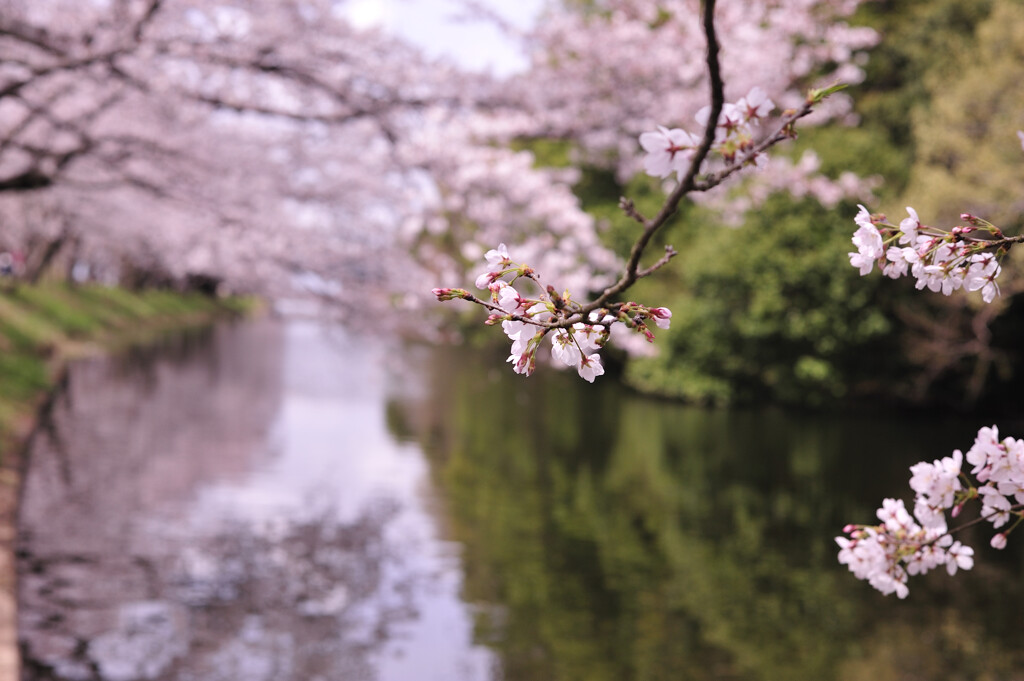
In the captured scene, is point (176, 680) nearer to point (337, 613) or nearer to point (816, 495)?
point (337, 613)

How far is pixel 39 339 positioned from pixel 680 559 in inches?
762

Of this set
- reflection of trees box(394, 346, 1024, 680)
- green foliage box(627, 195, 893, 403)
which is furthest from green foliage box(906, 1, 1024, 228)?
reflection of trees box(394, 346, 1024, 680)

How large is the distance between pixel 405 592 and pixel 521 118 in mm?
4653

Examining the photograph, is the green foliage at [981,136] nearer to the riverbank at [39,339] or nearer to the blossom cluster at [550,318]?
the riverbank at [39,339]

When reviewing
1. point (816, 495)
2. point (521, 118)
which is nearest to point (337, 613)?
point (521, 118)

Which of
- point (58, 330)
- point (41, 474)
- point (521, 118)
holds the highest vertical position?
point (58, 330)

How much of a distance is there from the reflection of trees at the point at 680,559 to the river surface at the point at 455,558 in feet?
0.14

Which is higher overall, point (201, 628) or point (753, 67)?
point (753, 67)

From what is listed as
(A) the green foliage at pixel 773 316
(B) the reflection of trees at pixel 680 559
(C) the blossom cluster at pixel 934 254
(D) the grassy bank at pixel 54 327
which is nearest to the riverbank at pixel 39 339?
(D) the grassy bank at pixel 54 327

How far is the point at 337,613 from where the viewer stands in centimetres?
810

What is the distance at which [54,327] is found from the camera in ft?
92.1

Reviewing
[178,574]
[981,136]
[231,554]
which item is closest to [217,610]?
[178,574]

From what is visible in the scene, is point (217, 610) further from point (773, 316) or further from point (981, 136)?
point (773, 316)

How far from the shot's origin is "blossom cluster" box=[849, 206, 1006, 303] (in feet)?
7.20
